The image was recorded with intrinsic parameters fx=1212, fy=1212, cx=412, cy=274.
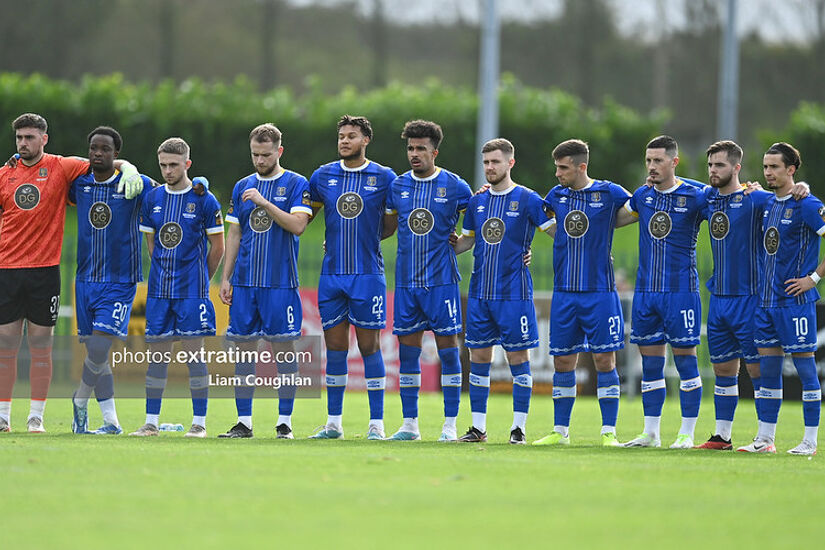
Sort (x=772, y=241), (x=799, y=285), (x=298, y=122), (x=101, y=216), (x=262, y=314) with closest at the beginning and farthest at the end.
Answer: (x=799, y=285), (x=772, y=241), (x=262, y=314), (x=101, y=216), (x=298, y=122)

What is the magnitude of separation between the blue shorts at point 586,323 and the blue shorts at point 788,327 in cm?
110

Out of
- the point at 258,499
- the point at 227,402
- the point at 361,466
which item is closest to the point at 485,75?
the point at 227,402

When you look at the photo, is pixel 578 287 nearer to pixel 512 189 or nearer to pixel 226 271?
pixel 512 189

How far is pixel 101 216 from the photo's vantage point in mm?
10039

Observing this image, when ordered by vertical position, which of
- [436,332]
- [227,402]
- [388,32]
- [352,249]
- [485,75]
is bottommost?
[227,402]

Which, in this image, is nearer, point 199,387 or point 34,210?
point 199,387

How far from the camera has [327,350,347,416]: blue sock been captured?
32.7 ft

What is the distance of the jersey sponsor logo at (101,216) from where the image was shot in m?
10.0

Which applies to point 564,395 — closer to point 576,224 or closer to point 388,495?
point 576,224

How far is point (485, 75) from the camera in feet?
65.7

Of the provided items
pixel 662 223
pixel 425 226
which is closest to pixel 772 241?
pixel 662 223

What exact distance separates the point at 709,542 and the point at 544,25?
3129 centimetres

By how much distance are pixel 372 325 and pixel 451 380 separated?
2.64 feet

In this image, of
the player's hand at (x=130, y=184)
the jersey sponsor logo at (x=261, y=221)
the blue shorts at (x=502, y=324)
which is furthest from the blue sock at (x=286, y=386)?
the player's hand at (x=130, y=184)
